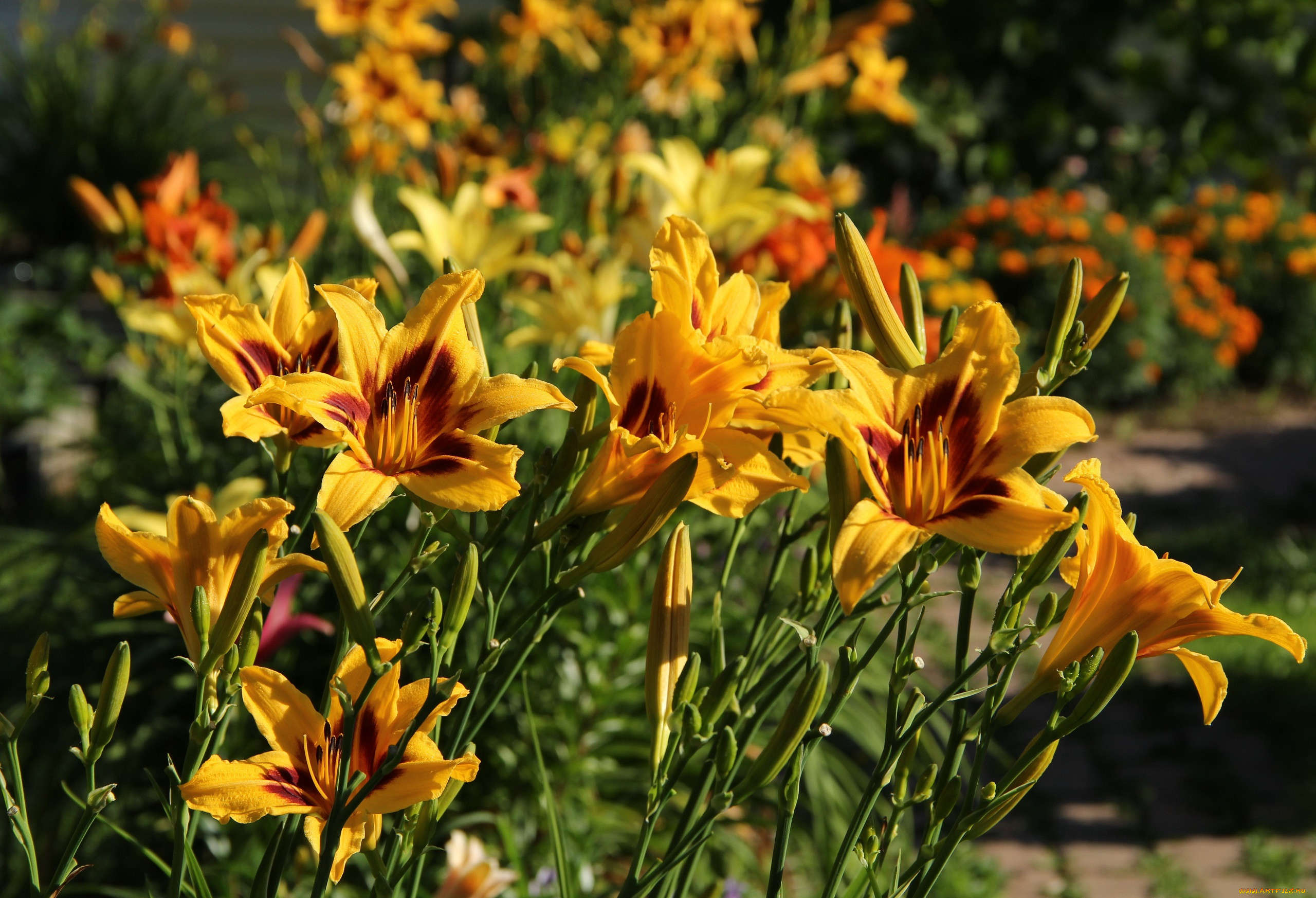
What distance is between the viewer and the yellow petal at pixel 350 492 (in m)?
0.66

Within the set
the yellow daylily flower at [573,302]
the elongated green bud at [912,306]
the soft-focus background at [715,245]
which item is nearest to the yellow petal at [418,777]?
the elongated green bud at [912,306]

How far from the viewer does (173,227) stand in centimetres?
205

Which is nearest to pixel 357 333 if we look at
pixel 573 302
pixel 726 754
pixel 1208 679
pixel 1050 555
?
pixel 726 754

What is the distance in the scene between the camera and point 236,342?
30.5 inches

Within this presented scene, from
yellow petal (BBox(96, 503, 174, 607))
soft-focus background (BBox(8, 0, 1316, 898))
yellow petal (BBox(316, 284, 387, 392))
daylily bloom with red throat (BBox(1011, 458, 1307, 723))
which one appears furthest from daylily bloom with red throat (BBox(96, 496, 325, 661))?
soft-focus background (BBox(8, 0, 1316, 898))

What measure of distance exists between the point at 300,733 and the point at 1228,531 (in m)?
5.05

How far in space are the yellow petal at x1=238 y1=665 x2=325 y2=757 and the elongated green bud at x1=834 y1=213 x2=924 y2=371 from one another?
1.56 feet

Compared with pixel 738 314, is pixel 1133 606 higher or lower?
lower

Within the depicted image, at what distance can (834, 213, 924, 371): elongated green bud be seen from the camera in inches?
31.5

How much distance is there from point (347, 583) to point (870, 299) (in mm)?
411

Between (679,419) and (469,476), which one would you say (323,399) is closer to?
(469,476)

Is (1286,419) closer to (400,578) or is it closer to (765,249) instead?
(765,249)

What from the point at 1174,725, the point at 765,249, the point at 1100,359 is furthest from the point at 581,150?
the point at 1100,359

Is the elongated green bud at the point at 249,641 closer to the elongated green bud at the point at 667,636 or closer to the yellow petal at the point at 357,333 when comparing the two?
the yellow petal at the point at 357,333
